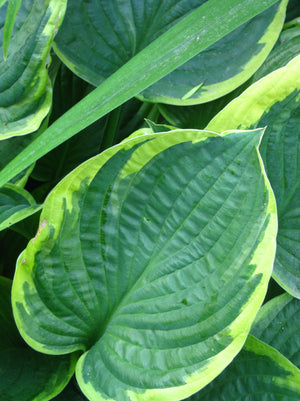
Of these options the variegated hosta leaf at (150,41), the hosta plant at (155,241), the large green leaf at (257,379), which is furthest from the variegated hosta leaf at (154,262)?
the variegated hosta leaf at (150,41)

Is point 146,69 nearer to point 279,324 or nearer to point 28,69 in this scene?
point 28,69

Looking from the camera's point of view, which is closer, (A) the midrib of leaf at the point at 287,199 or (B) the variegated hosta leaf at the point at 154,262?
(B) the variegated hosta leaf at the point at 154,262

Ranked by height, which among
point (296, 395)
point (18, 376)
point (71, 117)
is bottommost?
point (296, 395)

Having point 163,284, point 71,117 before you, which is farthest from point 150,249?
point 71,117

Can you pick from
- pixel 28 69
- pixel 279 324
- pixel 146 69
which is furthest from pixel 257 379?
pixel 28 69

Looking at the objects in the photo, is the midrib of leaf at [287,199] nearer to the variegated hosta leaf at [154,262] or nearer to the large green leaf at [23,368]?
the variegated hosta leaf at [154,262]

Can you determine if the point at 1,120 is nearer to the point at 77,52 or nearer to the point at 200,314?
the point at 77,52

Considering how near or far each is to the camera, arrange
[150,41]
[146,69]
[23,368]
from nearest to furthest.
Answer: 1. [146,69]
2. [23,368]
3. [150,41]
